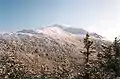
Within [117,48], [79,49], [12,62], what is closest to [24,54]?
[12,62]

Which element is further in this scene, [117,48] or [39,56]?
[39,56]

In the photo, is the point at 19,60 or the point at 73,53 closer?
the point at 19,60

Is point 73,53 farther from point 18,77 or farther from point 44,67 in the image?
point 18,77

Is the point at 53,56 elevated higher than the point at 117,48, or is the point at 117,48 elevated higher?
the point at 117,48

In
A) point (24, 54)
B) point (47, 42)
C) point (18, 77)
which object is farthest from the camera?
point (47, 42)

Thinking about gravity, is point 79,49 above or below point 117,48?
below

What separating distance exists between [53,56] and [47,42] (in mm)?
26539

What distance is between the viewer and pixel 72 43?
177500mm

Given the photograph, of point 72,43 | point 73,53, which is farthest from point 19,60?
point 72,43

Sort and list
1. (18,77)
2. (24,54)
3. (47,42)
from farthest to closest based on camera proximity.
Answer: (47,42)
(24,54)
(18,77)

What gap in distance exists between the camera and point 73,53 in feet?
509

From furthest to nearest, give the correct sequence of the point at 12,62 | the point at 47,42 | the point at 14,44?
the point at 47,42 < the point at 14,44 < the point at 12,62

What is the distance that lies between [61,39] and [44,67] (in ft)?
186

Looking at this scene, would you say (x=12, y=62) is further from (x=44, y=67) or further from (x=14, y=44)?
(x=14, y=44)
